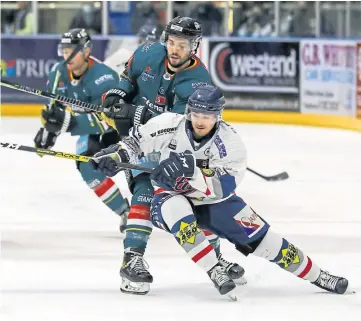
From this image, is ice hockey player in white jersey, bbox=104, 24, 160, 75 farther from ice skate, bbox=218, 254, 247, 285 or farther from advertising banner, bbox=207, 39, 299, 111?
advertising banner, bbox=207, 39, 299, 111

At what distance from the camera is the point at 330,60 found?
9.77 metres

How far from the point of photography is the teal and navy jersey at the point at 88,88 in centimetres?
501

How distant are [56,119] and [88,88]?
266mm

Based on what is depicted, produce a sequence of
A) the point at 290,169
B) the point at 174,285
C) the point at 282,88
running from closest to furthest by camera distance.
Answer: the point at 174,285
the point at 290,169
the point at 282,88

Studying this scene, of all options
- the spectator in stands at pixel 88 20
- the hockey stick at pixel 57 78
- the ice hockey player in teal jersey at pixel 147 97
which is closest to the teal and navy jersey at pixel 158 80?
the ice hockey player in teal jersey at pixel 147 97

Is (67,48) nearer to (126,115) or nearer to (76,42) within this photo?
(76,42)

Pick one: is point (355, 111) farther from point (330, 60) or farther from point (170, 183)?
point (170, 183)

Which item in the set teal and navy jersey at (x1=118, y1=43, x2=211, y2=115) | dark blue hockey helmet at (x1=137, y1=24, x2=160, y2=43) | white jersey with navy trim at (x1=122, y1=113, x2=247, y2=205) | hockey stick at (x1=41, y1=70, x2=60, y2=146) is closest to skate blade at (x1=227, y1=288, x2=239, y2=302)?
white jersey with navy trim at (x1=122, y1=113, x2=247, y2=205)

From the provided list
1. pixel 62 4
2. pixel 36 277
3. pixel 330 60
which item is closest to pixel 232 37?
pixel 330 60

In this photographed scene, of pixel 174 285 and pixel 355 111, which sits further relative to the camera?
pixel 355 111

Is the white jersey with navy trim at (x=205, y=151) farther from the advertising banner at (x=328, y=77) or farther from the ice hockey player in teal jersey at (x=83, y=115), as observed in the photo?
the advertising banner at (x=328, y=77)

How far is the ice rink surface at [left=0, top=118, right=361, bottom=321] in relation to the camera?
3523 mm

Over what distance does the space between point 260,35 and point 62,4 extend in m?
2.06

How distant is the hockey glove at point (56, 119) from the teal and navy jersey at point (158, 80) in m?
0.69
